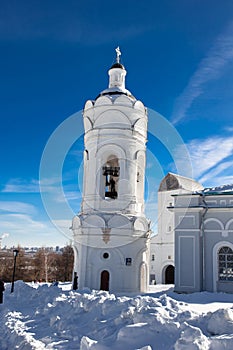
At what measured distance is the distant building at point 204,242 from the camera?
15.4m

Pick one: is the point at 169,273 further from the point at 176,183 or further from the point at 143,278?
the point at 143,278

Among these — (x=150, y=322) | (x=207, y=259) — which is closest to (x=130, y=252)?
(x=207, y=259)

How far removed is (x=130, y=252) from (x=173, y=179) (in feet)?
44.5

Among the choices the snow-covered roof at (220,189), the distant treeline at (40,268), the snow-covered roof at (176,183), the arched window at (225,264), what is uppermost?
the snow-covered roof at (176,183)

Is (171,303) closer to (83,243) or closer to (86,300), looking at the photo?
(86,300)

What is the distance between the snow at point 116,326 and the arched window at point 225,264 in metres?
4.51

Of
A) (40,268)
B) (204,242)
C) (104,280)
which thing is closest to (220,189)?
(204,242)

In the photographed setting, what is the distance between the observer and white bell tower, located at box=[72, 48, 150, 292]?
1692 cm

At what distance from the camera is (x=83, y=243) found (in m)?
17.3

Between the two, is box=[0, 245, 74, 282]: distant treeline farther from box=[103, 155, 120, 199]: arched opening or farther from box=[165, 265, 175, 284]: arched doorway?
box=[103, 155, 120, 199]: arched opening

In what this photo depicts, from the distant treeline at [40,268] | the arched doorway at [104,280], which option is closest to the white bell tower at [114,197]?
the arched doorway at [104,280]

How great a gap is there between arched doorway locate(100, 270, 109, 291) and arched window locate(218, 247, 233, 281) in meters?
5.39

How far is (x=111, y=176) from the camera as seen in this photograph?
1934 cm

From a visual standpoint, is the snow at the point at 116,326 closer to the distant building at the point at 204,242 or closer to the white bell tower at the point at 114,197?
the distant building at the point at 204,242
